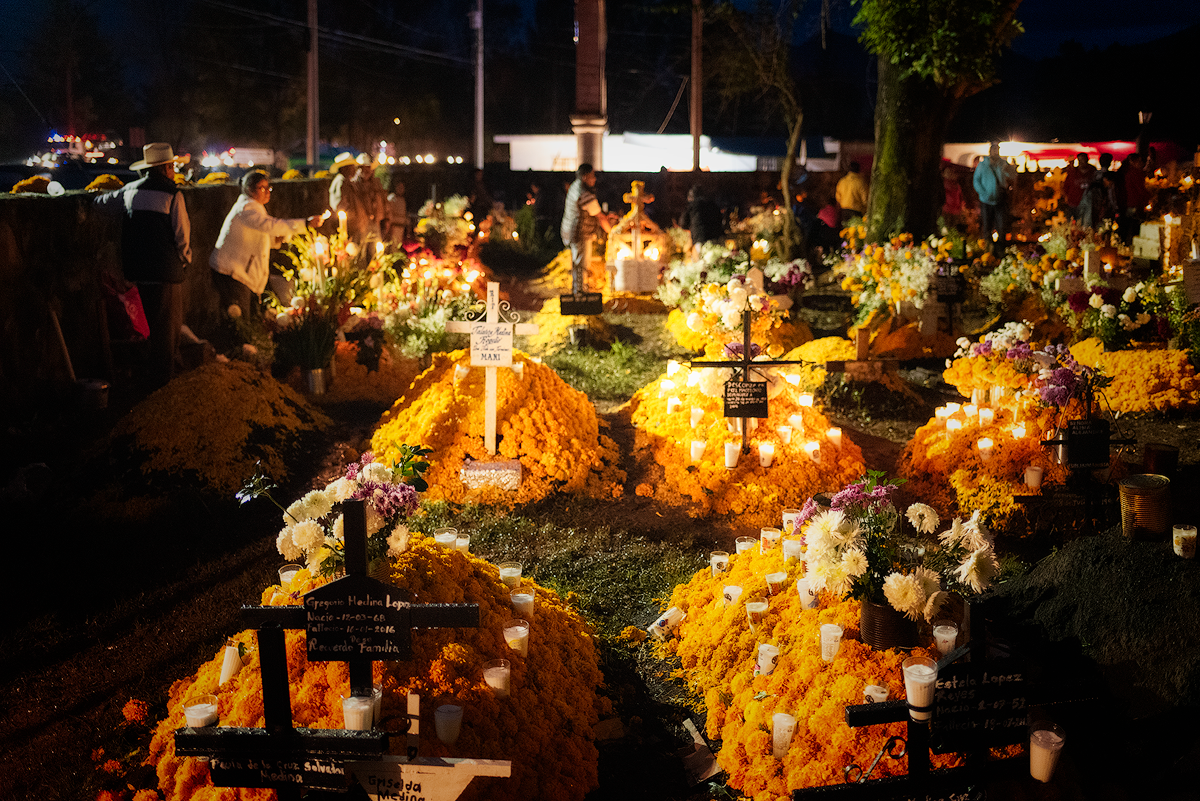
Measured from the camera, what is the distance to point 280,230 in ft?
31.3

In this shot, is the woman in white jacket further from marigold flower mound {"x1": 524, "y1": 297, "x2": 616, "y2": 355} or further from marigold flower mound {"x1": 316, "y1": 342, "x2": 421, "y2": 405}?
marigold flower mound {"x1": 524, "y1": 297, "x2": 616, "y2": 355}

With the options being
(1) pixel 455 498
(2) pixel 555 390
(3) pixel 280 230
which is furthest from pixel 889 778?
(3) pixel 280 230

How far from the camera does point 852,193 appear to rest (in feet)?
58.9

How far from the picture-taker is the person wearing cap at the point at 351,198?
12930 mm

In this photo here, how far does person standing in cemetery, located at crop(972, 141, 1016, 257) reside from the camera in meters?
14.4

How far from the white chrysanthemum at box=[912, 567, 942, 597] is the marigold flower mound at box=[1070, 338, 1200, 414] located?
5397 millimetres

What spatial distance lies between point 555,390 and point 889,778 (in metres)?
5.17

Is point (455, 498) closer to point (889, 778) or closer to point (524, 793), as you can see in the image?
point (524, 793)

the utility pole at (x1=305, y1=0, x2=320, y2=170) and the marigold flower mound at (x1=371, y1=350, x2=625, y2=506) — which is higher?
the utility pole at (x1=305, y1=0, x2=320, y2=170)

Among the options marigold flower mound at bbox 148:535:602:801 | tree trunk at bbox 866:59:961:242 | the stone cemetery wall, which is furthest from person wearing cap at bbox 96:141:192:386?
tree trunk at bbox 866:59:961:242

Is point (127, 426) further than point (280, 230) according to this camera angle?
No

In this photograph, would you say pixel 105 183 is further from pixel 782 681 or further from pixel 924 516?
pixel 924 516

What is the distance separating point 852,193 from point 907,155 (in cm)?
444

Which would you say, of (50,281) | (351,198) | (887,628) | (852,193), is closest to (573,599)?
(887,628)
